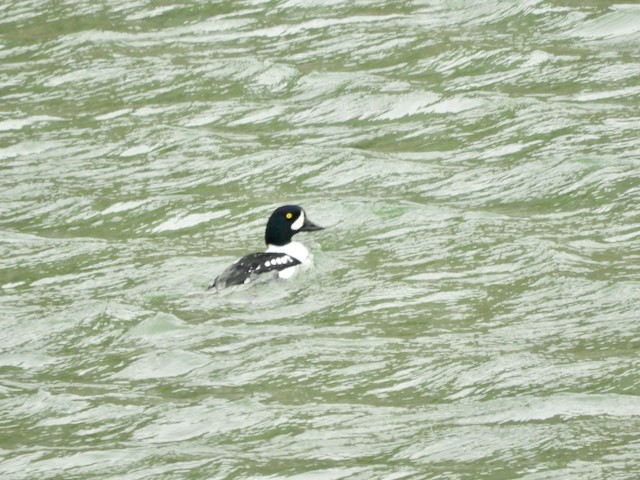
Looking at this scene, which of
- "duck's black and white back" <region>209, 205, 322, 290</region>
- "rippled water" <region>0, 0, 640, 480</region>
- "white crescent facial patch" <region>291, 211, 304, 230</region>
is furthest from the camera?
"white crescent facial patch" <region>291, 211, 304, 230</region>

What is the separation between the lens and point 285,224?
13.4m

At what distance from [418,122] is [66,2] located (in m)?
6.72

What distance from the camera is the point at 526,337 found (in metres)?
10.9

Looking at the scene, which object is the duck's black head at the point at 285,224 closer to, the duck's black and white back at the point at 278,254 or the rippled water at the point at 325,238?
the duck's black and white back at the point at 278,254

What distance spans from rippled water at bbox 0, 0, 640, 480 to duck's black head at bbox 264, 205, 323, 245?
0.31m

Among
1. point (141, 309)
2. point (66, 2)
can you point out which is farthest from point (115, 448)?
point (66, 2)

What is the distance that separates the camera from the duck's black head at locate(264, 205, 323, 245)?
13383 millimetres

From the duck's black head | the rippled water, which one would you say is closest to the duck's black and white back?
the duck's black head

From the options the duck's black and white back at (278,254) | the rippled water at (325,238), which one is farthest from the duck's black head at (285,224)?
the rippled water at (325,238)

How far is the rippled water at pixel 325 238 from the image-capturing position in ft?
31.1

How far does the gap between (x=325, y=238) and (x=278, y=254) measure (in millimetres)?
825

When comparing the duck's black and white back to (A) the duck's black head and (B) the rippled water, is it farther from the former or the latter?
(B) the rippled water

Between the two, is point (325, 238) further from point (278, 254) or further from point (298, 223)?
point (278, 254)

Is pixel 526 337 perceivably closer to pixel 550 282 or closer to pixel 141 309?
pixel 550 282
